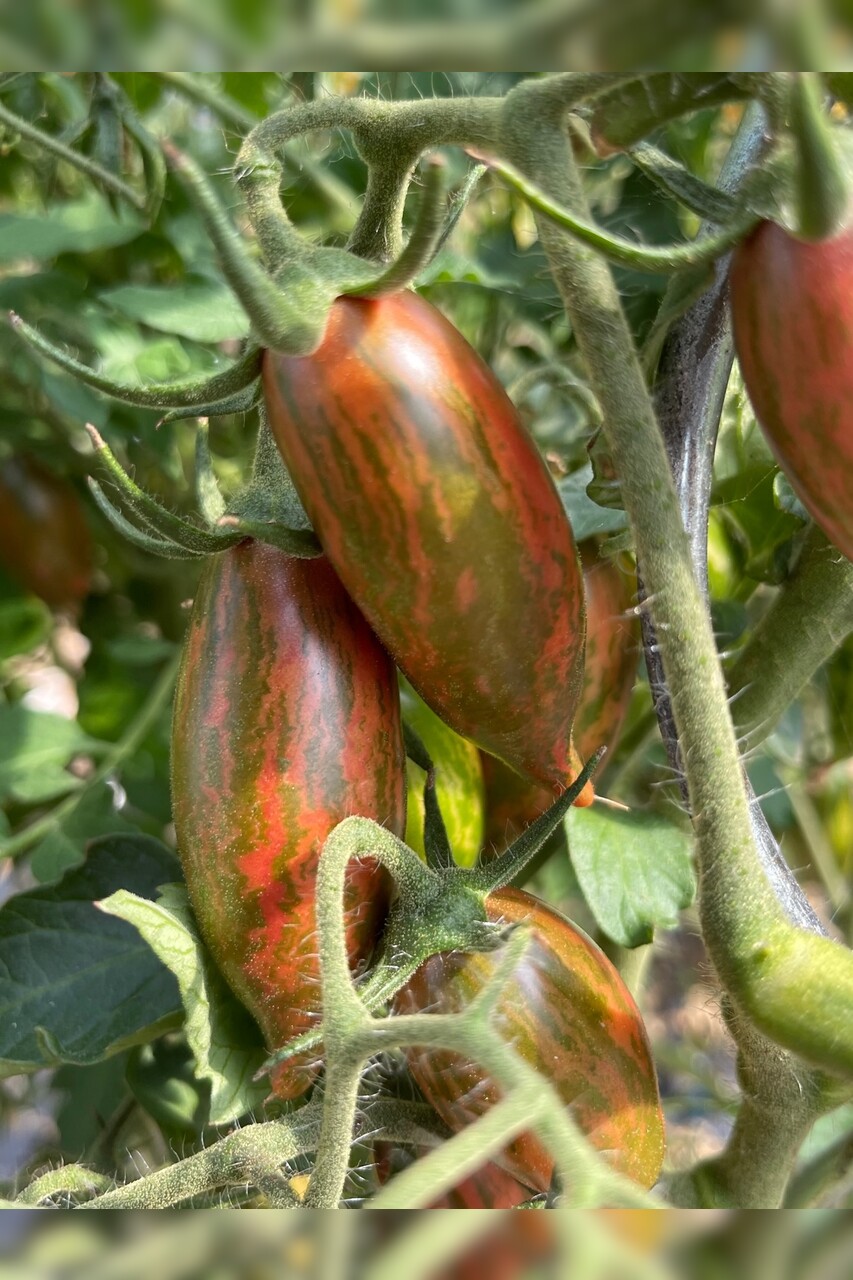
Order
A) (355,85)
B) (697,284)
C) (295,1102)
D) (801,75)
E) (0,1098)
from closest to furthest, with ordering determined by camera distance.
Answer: (801,75) < (697,284) < (295,1102) < (355,85) < (0,1098)

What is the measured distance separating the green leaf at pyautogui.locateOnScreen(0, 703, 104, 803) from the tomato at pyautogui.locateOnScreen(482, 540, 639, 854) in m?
0.30

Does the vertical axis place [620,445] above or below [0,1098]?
above

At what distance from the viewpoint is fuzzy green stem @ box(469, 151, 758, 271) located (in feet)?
0.97

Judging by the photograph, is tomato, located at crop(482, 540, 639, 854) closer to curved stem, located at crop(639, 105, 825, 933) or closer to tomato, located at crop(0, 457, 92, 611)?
curved stem, located at crop(639, 105, 825, 933)

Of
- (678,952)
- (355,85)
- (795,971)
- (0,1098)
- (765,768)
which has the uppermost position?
(355,85)

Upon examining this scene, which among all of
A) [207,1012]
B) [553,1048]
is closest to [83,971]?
[207,1012]

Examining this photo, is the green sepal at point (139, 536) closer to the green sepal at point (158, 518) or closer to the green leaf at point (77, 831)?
the green sepal at point (158, 518)

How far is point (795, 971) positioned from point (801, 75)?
25cm

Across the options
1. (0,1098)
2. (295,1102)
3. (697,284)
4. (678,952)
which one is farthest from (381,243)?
(678,952)

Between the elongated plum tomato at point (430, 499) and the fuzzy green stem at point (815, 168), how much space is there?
109mm

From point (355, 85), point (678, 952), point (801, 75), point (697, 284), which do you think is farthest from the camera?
point (678, 952)

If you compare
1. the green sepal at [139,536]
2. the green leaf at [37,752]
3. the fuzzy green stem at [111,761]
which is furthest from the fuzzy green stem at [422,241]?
the green leaf at [37,752]

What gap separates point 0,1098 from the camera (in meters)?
0.84

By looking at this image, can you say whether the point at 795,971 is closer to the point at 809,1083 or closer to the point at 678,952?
the point at 809,1083
